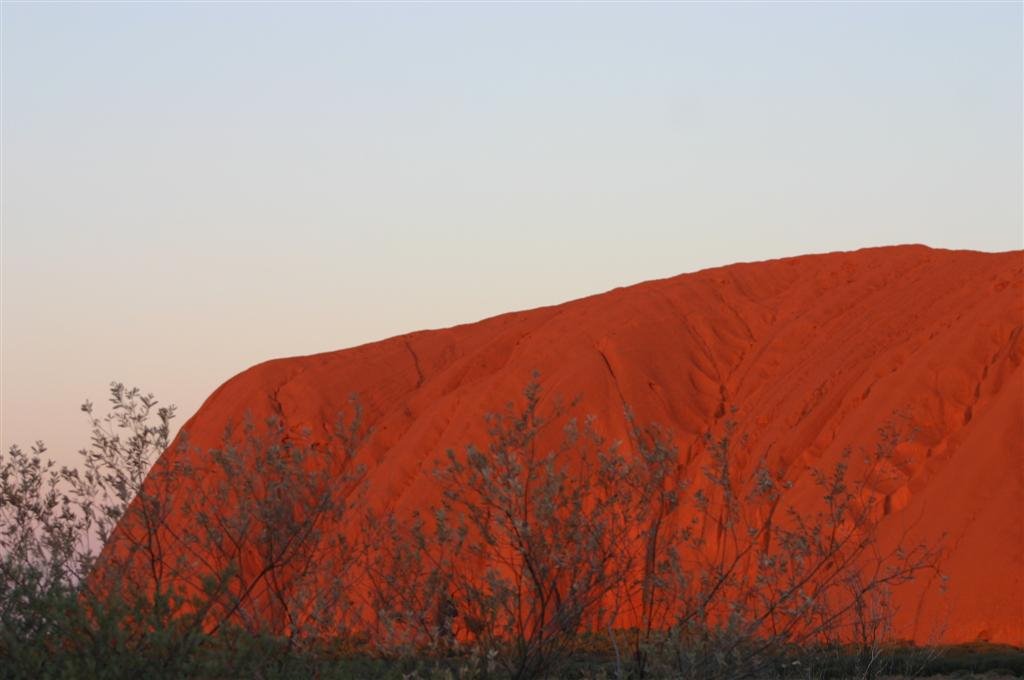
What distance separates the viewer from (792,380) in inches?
1591

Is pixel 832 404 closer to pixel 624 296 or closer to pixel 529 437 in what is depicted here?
pixel 624 296

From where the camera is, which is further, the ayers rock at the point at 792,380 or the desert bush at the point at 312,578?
the ayers rock at the point at 792,380

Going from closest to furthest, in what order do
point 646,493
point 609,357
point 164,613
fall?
point 164,613 → point 646,493 → point 609,357

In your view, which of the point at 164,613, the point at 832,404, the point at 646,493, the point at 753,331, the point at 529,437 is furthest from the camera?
the point at 753,331

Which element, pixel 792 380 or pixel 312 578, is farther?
pixel 792 380

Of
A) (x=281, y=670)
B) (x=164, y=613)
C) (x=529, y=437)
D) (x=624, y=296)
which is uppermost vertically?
(x=624, y=296)

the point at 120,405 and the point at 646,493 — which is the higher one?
the point at 120,405

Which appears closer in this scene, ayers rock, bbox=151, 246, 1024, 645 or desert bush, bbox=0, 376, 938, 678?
desert bush, bbox=0, 376, 938, 678

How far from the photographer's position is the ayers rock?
30.7m

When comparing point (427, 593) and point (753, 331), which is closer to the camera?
point (427, 593)

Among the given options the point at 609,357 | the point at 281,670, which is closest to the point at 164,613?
the point at 281,670

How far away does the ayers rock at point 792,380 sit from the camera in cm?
3070

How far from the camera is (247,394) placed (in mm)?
49812

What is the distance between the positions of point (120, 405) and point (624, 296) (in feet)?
123
